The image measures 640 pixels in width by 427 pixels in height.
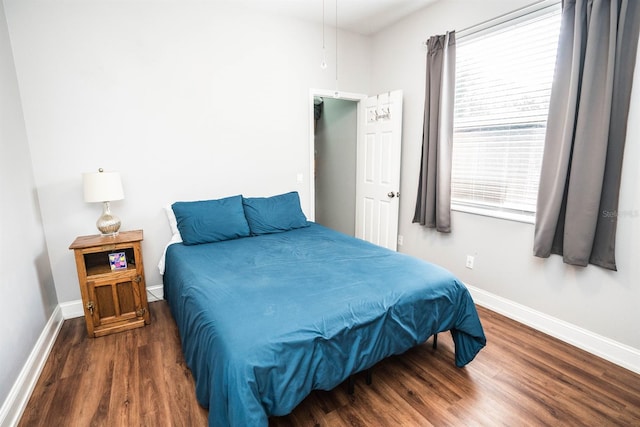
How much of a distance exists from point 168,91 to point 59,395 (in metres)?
2.37

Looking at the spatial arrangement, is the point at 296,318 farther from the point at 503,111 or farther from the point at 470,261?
the point at 503,111

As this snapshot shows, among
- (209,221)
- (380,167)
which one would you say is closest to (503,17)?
(380,167)

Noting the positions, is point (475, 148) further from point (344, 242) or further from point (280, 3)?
point (280, 3)

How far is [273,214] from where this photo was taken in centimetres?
300

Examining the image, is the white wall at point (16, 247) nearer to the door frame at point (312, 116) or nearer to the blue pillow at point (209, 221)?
the blue pillow at point (209, 221)

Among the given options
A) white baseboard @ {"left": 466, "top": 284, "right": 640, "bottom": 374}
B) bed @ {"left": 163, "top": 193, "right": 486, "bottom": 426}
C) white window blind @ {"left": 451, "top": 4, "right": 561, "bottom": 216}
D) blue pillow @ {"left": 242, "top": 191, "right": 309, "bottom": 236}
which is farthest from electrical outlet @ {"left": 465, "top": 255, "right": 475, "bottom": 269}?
blue pillow @ {"left": 242, "top": 191, "right": 309, "bottom": 236}

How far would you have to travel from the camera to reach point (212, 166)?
120 inches

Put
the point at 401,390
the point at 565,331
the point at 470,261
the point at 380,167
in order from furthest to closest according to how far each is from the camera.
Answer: the point at 380,167, the point at 470,261, the point at 565,331, the point at 401,390

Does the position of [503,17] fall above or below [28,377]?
above

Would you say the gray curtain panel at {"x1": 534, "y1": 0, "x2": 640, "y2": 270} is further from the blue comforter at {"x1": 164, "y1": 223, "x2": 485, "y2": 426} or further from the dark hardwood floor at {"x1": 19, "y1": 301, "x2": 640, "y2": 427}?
the blue comforter at {"x1": 164, "y1": 223, "x2": 485, "y2": 426}

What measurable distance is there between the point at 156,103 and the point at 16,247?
59.2 inches

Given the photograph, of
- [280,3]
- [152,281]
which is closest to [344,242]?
[152,281]

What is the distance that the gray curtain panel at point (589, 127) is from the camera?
1.83 m

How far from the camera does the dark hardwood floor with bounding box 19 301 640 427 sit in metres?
1.57
